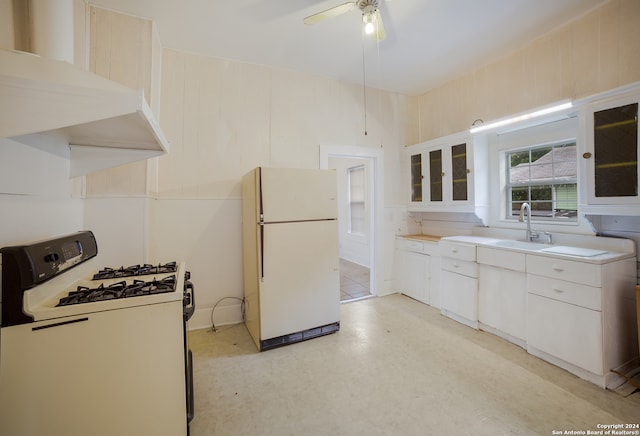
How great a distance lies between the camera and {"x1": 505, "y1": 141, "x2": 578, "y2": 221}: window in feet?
8.75

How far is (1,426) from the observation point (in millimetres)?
1004

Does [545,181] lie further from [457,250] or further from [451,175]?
[457,250]

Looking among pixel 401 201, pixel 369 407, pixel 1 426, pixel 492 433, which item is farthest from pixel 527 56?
pixel 1 426

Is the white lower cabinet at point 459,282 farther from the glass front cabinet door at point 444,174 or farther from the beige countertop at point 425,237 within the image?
the glass front cabinet door at point 444,174

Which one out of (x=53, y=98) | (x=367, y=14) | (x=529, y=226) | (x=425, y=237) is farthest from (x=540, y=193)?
(x=53, y=98)

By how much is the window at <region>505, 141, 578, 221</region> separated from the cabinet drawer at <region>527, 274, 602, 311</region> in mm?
889

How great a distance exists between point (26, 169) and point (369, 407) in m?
2.39

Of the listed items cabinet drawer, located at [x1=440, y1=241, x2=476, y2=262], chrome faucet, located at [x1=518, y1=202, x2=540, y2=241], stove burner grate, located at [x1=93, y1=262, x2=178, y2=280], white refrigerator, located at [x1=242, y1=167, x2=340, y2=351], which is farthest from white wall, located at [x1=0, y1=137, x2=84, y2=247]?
chrome faucet, located at [x1=518, y1=202, x2=540, y2=241]

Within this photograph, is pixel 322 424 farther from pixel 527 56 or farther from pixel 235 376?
pixel 527 56

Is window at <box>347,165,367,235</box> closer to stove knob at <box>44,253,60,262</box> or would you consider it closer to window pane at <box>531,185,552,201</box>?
window pane at <box>531,185,552,201</box>

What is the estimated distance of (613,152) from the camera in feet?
6.82

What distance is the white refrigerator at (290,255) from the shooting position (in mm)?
2479

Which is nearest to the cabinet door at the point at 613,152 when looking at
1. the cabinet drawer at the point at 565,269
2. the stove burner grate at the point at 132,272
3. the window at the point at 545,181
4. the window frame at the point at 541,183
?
Result: the window frame at the point at 541,183

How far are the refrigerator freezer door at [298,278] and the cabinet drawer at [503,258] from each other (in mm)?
1494
